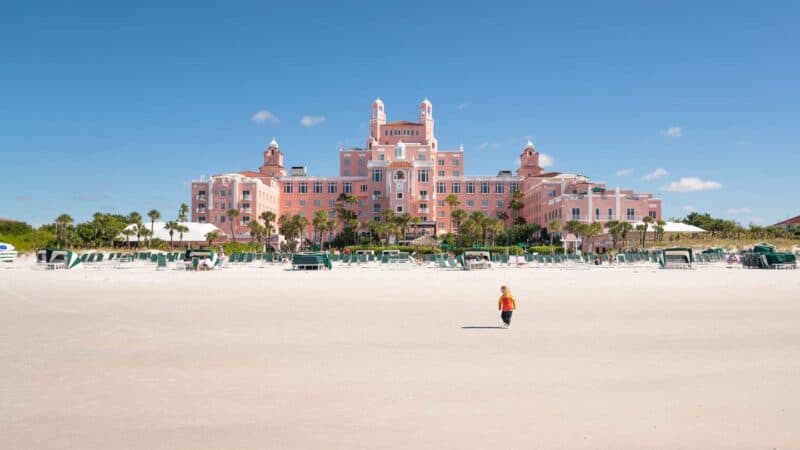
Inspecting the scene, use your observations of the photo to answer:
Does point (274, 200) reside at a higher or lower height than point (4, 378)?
higher

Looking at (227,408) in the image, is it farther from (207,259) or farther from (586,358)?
(207,259)

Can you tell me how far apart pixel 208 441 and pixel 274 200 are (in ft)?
325

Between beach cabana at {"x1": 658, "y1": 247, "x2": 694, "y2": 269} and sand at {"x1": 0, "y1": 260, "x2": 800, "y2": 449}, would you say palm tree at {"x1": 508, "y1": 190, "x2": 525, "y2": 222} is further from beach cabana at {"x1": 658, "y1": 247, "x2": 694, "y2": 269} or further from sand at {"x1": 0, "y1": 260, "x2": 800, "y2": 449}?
sand at {"x1": 0, "y1": 260, "x2": 800, "y2": 449}

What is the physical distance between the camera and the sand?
215 inches

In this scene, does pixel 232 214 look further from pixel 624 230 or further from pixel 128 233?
pixel 624 230

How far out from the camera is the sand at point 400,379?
5473 mm

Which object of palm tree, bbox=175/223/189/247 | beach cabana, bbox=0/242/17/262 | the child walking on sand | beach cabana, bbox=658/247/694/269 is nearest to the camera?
the child walking on sand

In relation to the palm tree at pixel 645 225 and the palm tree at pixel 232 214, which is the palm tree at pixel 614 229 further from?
the palm tree at pixel 232 214

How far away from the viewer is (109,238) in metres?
81.2

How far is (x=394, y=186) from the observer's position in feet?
317

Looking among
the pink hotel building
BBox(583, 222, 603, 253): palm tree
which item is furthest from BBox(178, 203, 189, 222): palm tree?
BBox(583, 222, 603, 253): palm tree

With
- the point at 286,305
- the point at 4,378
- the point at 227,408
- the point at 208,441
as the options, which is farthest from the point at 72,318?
the point at 208,441

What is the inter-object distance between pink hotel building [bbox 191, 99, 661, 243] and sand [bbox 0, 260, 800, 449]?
77211 mm

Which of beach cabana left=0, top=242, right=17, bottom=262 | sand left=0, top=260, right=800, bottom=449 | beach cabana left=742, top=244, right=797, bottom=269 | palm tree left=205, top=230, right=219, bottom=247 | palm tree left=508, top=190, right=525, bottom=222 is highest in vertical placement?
palm tree left=508, top=190, right=525, bottom=222
